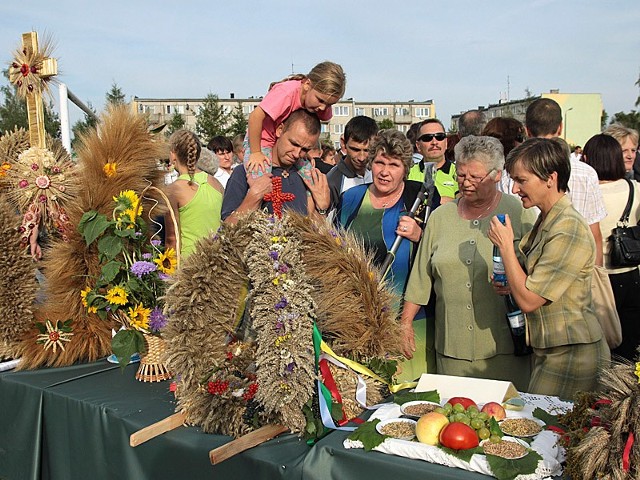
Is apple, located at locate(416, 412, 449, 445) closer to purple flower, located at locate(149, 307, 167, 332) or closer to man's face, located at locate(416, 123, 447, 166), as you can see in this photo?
purple flower, located at locate(149, 307, 167, 332)

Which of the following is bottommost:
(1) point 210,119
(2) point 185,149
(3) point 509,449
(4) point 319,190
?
(3) point 509,449

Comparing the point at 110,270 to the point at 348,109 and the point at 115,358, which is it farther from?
the point at 348,109

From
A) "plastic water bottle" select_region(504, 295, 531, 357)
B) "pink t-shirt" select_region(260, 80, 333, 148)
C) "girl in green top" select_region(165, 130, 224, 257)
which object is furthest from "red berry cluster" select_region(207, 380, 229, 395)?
"girl in green top" select_region(165, 130, 224, 257)

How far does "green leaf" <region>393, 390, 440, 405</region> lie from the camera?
A: 2107 mm

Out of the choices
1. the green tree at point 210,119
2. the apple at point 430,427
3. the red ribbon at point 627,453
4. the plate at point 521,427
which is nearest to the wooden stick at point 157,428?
the apple at point 430,427

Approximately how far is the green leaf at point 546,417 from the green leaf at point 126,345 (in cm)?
181

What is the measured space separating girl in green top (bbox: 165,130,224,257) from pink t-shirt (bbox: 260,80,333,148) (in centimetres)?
101

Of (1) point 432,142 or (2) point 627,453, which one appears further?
(1) point 432,142

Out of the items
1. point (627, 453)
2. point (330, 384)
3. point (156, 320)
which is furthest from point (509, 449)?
point (156, 320)

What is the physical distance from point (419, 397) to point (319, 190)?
4.56 ft

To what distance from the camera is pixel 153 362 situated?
2.88 meters

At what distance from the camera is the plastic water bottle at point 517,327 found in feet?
8.24

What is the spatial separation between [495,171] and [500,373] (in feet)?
3.20

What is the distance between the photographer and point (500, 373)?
2.84 m
